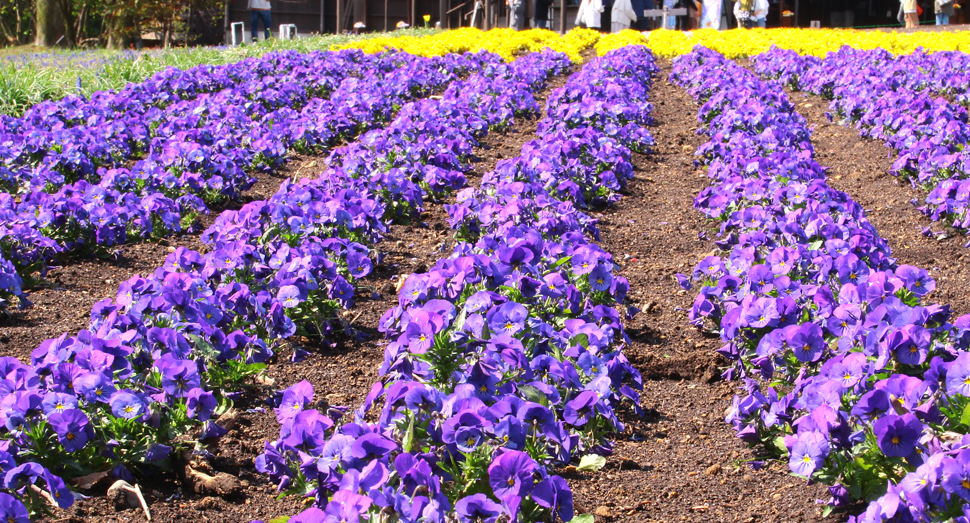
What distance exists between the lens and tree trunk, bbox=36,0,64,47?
27062 mm

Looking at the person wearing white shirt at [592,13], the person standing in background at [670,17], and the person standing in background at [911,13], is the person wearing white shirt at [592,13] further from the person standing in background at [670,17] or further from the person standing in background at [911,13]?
the person standing in background at [911,13]

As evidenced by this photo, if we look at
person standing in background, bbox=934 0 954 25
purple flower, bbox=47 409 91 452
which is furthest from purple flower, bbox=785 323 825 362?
person standing in background, bbox=934 0 954 25

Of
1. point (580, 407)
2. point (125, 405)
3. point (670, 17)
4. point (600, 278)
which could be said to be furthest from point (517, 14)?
point (125, 405)

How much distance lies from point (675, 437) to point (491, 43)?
1722 centimetres

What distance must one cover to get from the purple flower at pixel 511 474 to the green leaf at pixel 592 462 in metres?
0.77

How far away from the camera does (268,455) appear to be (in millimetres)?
2576

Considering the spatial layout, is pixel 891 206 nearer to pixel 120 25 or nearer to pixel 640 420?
pixel 640 420

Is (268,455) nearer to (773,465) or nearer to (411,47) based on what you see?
(773,465)

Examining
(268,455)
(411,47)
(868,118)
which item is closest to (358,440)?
(268,455)

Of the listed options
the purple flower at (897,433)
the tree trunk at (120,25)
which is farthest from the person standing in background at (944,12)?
the purple flower at (897,433)

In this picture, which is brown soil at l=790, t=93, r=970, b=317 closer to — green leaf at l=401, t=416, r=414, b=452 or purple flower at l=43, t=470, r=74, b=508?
green leaf at l=401, t=416, r=414, b=452

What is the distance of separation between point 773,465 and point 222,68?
38.6ft

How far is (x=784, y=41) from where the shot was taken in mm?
18359

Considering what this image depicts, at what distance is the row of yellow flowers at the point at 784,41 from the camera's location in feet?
54.2
